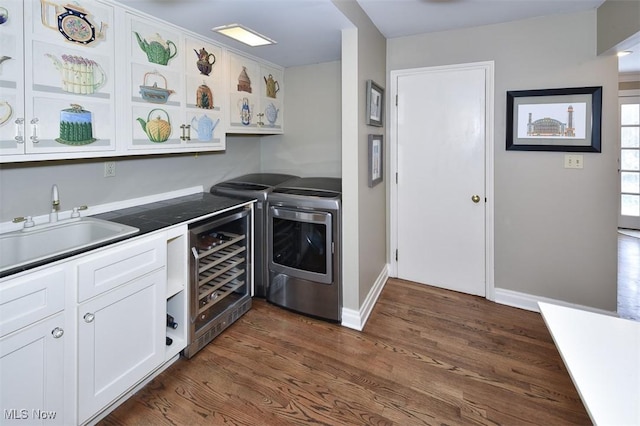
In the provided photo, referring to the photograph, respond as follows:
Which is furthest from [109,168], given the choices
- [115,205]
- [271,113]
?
[271,113]

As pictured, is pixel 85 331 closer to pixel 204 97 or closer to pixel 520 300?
pixel 204 97

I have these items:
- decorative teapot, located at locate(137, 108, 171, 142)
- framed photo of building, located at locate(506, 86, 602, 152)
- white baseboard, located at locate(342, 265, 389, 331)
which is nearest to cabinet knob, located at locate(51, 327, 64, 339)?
decorative teapot, located at locate(137, 108, 171, 142)

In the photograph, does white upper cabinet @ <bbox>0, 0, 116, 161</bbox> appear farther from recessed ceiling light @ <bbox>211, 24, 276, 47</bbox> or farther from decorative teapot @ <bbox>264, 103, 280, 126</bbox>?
decorative teapot @ <bbox>264, 103, 280, 126</bbox>

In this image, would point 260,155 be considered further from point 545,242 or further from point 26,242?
point 545,242

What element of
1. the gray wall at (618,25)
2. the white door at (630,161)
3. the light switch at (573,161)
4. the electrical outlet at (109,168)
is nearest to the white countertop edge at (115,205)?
the electrical outlet at (109,168)

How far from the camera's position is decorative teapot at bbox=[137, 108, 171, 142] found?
7.03 ft

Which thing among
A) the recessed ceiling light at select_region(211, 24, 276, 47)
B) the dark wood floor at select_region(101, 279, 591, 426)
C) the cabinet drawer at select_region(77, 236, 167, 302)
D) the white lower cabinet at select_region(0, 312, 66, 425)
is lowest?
the dark wood floor at select_region(101, 279, 591, 426)

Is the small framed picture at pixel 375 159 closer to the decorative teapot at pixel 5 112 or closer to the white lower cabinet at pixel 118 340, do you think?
the white lower cabinet at pixel 118 340

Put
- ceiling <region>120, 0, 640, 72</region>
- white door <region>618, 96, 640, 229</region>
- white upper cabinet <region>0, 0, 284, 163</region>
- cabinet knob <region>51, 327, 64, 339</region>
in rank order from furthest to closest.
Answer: white door <region>618, 96, 640, 229</region>
ceiling <region>120, 0, 640, 72</region>
white upper cabinet <region>0, 0, 284, 163</region>
cabinet knob <region>51, 327, 64, 339</region>

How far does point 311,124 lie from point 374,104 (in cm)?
89

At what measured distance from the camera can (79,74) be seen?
5.78 feet

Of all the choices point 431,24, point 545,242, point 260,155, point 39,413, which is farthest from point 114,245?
point 545,242

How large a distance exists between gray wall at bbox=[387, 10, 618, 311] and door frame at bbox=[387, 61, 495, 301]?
0.16 ft

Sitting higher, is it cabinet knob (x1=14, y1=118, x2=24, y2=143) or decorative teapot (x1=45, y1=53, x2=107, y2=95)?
decorative teapot (x1=45, y1=53, x2=107, y2=95)
